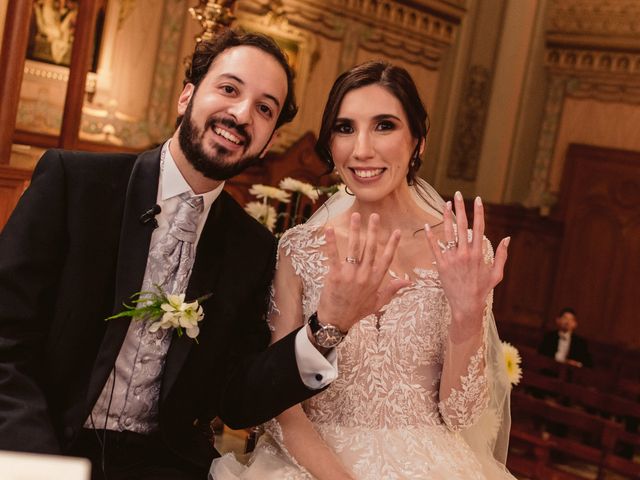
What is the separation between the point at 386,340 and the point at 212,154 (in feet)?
2.59

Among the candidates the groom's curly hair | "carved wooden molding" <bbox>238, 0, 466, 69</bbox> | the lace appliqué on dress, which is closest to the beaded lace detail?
the lace appliqué on dress

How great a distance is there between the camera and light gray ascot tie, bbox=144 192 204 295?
238 centimetres

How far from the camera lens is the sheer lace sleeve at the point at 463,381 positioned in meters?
2.57

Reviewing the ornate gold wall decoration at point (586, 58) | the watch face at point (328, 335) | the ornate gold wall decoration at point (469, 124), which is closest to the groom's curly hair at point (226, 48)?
the watch face at point (328, 335)

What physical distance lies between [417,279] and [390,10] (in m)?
8.64

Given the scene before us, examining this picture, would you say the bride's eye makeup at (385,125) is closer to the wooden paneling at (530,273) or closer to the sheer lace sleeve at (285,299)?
the sheer lace sleeve at (285,299)

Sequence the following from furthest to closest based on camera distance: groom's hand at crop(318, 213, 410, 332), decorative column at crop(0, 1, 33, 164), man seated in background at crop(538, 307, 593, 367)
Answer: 1. man seated in background at crop(538, 307, 593, 367)
2. decorative column at crop(0, 1, 33, 164)
3. groom's hand at crop(318, 213, 410, 332)

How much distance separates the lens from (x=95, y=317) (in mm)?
2271

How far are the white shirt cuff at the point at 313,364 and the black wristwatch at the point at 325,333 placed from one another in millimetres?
23

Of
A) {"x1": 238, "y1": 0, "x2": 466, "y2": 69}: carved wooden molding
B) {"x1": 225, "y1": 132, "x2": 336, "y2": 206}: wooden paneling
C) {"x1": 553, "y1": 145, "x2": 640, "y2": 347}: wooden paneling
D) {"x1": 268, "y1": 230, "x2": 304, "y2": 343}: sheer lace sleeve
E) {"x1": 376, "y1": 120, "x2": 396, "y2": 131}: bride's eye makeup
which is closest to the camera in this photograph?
{"x1": 268, "y1": 230, "x2": 304, "y2": 343}: sheer lace sleeve

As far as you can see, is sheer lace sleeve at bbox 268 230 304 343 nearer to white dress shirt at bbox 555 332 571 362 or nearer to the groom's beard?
the groom's beard

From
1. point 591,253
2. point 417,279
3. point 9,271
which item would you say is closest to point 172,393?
point 9,271

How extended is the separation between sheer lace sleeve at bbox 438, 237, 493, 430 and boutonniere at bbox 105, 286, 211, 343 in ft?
2.50

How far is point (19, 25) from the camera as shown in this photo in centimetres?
539
